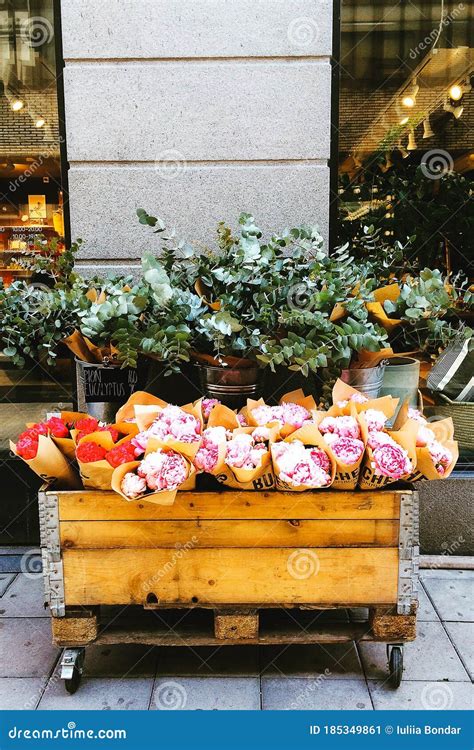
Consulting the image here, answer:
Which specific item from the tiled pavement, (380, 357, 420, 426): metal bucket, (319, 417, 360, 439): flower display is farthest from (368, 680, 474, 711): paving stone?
(380, 357, 420, 426): metal bucket

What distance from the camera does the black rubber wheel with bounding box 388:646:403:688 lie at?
297cm

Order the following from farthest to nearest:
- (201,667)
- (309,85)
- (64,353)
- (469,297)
Answer: (64,353) → (309,85) → (469,297) → (201,667)

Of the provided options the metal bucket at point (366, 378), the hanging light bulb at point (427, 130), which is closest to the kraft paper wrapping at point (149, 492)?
the metal bucket at point (366, 378)

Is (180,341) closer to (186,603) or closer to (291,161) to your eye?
(186,603)

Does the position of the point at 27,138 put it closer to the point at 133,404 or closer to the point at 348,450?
the point at 133,404

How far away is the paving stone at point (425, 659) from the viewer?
3104 millimetres

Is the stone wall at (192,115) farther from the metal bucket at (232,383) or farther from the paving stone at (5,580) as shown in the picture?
the paving stone at (5,580)

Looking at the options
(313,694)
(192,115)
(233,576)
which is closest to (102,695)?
(233,576)

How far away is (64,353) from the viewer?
4.44m

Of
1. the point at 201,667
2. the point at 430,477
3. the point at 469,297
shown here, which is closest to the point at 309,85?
the point at 469,297

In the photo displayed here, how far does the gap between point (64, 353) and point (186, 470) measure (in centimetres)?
210

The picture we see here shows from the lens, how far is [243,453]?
2.72 meters

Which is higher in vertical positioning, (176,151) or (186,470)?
(176,151)

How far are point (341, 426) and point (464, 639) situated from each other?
1532mm
